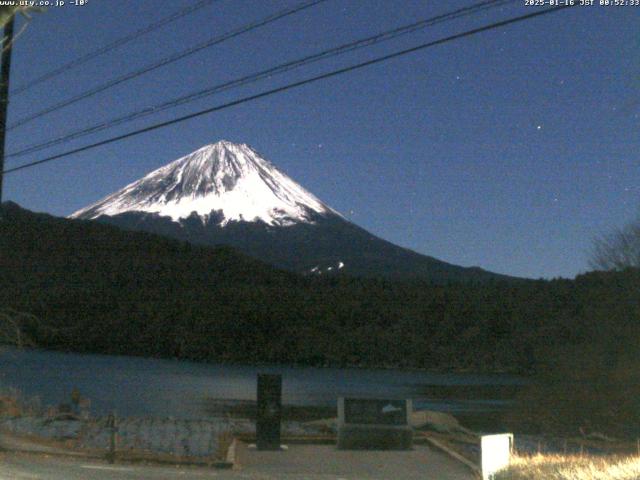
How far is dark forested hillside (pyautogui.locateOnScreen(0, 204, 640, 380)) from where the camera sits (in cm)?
7650

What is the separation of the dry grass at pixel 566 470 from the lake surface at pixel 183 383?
24.4m

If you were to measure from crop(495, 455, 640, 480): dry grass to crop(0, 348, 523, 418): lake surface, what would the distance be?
959 inches

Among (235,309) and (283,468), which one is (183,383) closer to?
(235,309)

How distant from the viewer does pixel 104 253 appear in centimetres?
9500

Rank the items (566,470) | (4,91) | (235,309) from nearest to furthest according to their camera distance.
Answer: (566,470) < (4,91) < (235,309)

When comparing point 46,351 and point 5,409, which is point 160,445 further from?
point 46,351

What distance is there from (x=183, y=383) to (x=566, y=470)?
48681 mm

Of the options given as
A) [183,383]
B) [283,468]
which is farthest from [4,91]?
[183,383]

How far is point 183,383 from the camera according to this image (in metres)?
57.2

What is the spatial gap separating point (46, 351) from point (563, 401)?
60.1 metres

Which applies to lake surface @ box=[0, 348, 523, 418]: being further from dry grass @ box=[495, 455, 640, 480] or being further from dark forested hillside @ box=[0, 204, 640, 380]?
dry grass @ box=[495, 455, 640, 480]

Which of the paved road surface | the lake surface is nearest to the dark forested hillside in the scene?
the lake surface

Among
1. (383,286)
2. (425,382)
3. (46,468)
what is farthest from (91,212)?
(46,468)

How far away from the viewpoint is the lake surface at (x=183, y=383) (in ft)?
141
